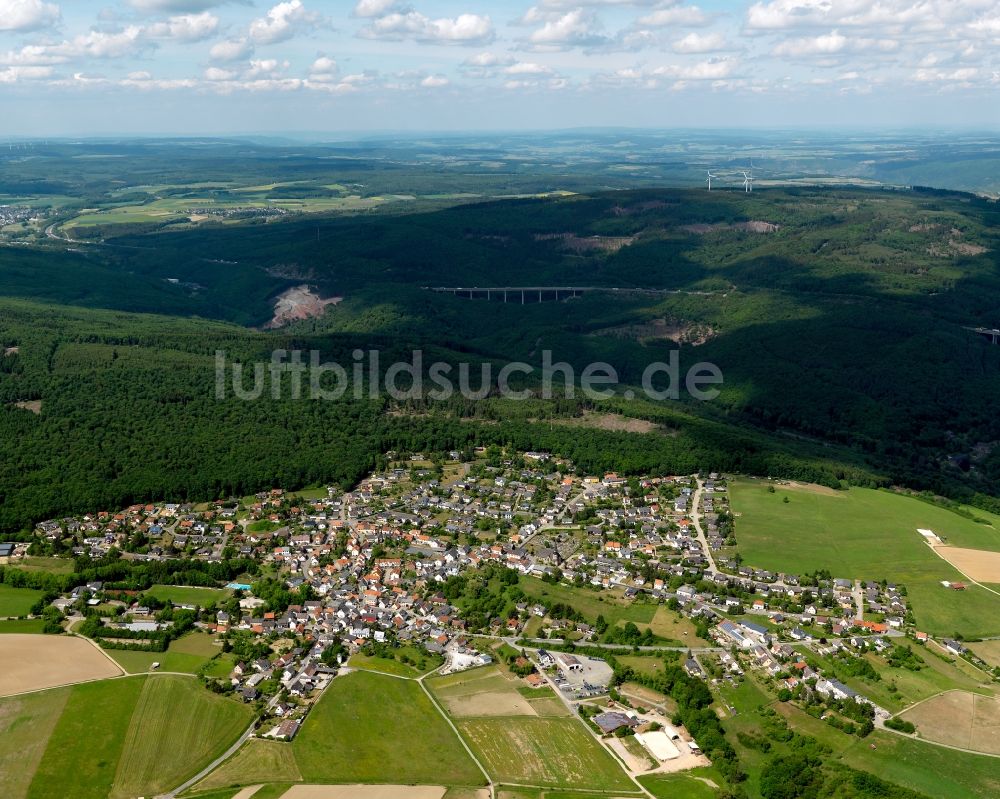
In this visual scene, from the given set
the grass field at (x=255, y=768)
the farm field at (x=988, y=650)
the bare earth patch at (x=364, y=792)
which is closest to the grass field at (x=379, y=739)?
the bare earth patch at (x=364, y=792)

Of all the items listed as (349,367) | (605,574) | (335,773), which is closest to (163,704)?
(335,773)

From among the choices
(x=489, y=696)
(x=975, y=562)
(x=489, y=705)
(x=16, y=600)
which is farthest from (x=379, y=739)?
(x=975, y=562)

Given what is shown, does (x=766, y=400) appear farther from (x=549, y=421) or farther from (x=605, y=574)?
(x=605, y=574)

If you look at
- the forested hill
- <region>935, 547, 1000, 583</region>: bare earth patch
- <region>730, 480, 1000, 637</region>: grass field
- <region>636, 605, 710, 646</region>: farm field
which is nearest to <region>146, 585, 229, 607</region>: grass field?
the forested hill

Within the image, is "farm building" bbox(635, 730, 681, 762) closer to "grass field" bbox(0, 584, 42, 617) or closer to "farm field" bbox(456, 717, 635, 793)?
"farm field" bbox(456, 717, 635, 793)

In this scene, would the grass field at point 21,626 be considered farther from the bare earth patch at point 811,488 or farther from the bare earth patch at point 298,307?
the bare earth patch at point 298,307

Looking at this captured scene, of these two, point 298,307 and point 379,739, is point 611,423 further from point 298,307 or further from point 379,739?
point 298,307
